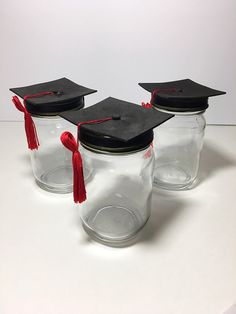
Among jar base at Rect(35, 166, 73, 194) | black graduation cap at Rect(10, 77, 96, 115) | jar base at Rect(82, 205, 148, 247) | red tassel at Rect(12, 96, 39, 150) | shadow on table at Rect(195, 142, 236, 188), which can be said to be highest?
black graduation cap at Rect(10, 77, 96, 115)

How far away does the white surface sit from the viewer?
477 millimetres

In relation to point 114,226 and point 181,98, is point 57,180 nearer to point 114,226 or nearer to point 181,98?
point 114,226

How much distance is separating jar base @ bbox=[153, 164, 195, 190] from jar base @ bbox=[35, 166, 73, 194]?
0.22 m

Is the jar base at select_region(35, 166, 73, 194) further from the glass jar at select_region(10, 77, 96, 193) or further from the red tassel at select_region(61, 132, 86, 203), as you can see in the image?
the red tassel at select_region(61, 132, 86, 203)

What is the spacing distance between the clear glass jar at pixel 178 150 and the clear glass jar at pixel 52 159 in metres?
0.24

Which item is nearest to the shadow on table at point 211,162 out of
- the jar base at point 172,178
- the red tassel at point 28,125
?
the jar base at point 172,178

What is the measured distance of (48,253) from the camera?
56 cm

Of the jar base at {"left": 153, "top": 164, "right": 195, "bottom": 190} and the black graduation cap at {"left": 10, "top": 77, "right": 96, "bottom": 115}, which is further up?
the black graduation cap at {"left": 10, "top": 77, "right": 96, "bottom": 115}

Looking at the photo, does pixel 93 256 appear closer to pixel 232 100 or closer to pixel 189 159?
pixel 189 159

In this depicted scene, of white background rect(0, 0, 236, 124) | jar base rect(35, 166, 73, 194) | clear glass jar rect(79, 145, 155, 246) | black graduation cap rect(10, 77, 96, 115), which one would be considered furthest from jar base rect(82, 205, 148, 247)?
white background rect(0, 0, 236, 124)

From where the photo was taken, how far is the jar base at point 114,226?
585 mm

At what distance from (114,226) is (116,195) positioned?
0.11m

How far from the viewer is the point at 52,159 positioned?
85cm

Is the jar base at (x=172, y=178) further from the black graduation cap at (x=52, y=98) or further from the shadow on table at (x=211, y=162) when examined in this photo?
the black graduation cap at (x=52, y=98)
